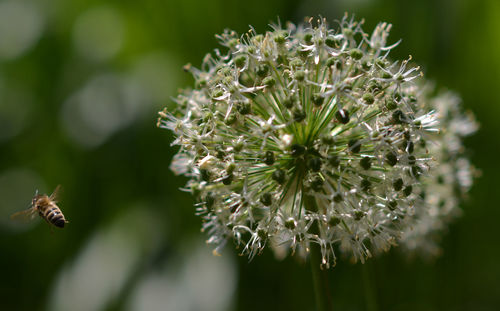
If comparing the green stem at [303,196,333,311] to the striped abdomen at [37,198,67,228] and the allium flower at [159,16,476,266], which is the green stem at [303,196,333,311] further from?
the striped abdomen at [37,198,67,228]

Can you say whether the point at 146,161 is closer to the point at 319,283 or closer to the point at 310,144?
the point at 310,144

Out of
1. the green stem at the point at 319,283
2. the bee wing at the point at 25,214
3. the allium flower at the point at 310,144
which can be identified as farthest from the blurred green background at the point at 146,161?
the green stem at the point at 319,283

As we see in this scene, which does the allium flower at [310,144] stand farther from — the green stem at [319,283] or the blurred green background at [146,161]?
the blurred green background at [146,161]

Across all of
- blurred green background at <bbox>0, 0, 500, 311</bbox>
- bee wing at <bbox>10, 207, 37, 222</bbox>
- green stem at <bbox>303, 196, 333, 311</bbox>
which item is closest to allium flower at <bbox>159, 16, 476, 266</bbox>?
green stem at <bbox>303, 196, 333, 311</bbox>

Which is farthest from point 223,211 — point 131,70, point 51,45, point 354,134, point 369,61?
point 51,45

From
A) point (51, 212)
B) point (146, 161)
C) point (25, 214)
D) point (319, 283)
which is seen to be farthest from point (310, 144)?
point (146, 161)

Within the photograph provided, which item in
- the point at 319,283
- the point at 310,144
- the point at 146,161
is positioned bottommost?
the point at 319,283

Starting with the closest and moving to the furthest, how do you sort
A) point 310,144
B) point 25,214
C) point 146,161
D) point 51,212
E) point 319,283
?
point 319,283, point 310,144, point 51,212, point 25,214, point 146,161
